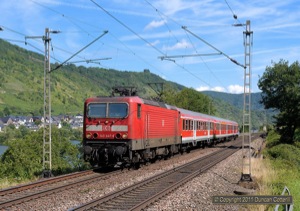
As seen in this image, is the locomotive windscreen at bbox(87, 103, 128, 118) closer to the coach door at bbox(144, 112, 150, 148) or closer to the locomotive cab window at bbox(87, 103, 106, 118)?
the locomotive cab window at bbox(87, 103, 106, 118)

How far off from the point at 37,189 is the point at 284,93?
3991 centimetres

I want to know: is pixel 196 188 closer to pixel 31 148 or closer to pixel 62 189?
pixel 62 189

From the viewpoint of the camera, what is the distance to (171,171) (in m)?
20.8

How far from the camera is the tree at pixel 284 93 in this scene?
156 feet

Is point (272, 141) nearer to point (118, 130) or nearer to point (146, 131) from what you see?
point (146, 131)

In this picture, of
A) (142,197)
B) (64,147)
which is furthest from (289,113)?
(142,197)

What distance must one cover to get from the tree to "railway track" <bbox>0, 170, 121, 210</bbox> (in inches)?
1329

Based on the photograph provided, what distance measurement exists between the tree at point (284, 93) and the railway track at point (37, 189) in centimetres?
3377

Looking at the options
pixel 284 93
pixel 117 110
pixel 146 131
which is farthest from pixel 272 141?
pixel 117 110

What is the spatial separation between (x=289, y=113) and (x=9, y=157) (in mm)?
33899

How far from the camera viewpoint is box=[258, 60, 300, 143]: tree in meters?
47.6

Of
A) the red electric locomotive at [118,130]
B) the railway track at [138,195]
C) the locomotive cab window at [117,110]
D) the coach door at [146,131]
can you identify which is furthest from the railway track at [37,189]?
the coach door at [146,131]

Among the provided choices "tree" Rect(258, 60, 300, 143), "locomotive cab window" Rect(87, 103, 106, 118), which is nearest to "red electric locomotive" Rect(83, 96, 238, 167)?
"locomotive cab window" Rect(87, 103, 106, 118)

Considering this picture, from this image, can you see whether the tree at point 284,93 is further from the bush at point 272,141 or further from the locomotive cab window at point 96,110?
the locomotive cab window at point 96,110
